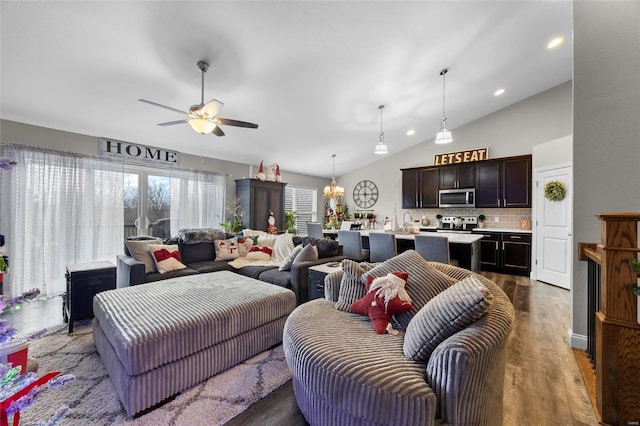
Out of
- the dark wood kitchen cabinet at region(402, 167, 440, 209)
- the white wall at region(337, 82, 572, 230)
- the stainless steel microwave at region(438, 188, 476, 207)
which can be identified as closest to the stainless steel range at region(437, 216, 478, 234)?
the stainless steel microwave at region(438, 188, 476, 207)

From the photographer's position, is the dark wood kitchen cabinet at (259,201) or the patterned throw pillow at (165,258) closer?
the patterned throw pillow at (165,258)

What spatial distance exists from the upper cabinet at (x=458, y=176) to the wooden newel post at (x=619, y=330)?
14.7 ft

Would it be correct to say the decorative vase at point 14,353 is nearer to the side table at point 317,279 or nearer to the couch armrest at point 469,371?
the couch armrest at point 469,371

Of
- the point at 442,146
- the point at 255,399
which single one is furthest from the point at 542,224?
the point at 255,399

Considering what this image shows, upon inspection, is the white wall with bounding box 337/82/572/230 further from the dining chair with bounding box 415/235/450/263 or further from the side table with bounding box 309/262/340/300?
the side table with bounding box 309/262/340/300

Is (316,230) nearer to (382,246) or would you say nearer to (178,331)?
(382,246)

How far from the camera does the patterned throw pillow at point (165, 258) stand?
3336mm

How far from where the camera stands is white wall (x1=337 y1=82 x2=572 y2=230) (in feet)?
16.3

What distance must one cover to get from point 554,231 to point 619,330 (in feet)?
12.1

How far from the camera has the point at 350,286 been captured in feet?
6.67

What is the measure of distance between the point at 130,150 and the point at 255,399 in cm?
432

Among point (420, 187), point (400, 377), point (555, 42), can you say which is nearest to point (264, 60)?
point (400, 377)

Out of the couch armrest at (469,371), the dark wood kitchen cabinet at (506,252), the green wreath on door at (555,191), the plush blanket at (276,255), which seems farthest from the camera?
the dark wood kitchen cabinet at (506,252)

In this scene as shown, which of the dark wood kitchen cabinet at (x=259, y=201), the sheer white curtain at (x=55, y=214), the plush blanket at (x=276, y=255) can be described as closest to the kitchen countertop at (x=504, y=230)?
the plush blanket at (x=276, y=255)
